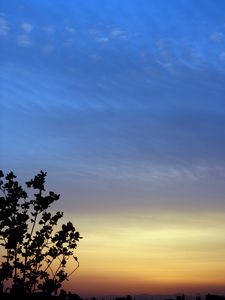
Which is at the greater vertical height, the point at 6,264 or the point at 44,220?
the point at 44,220

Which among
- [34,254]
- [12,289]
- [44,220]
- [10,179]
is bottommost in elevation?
[12,289]

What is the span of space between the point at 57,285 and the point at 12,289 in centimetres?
196

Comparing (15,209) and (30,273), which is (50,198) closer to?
(15,209)

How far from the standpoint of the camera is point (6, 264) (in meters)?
21.6

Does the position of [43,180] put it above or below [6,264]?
above

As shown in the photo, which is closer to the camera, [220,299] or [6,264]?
[6,264]

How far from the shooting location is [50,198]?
72.4 ft

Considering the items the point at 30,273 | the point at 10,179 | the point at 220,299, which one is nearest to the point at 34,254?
the point at 30,273

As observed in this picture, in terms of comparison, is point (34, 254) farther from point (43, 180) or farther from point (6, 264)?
point (43, 180)

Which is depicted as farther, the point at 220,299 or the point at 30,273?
the point at 220,299

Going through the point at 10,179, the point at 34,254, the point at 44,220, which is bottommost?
the point at 34,254

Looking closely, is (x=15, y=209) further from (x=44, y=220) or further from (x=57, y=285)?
(x=57, y=285)

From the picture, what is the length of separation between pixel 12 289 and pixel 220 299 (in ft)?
264

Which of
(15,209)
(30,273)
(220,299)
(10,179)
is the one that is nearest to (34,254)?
(30,273)
